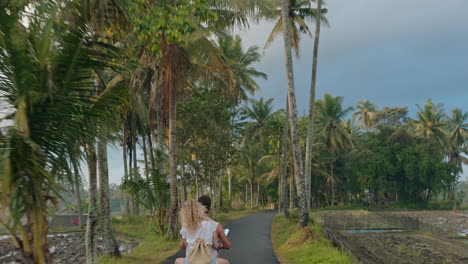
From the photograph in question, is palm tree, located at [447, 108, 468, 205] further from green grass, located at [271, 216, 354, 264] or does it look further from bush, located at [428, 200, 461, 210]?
green grass, located at [271, 216, 354, 264]

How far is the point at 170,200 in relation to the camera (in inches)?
691

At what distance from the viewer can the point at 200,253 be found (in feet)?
15.4

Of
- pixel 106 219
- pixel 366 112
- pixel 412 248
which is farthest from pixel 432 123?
pixel 106 219

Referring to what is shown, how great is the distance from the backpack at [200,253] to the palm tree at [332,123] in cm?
5115

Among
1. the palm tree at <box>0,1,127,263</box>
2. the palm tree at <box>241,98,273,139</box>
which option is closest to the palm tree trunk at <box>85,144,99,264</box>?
the palm tree at <box>0,1,127,263</box>

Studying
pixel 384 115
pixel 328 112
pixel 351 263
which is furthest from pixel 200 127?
pixel 384 115

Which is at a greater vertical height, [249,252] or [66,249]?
[249,252]

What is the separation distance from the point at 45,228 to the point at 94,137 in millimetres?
1445

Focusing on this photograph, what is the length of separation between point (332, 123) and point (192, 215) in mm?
52583

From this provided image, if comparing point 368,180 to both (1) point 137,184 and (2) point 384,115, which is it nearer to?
(2) point 384,115

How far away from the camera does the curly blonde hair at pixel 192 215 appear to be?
15.6ft

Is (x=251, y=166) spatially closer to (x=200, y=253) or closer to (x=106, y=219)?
(x=106, y=219)

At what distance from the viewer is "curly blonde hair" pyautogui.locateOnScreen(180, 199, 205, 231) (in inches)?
188

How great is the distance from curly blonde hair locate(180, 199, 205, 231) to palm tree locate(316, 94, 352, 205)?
51.1 meters
